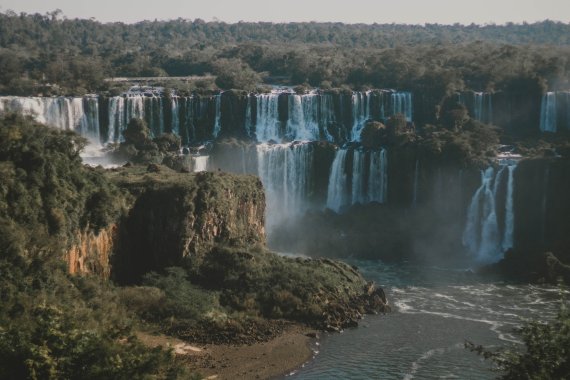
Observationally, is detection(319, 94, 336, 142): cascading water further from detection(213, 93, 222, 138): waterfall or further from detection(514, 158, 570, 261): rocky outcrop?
detection(514, 158, 570, 261): rocky outcrop

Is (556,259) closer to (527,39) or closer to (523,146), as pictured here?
A: (523,146)

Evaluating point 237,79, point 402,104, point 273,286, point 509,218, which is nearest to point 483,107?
point 402,104

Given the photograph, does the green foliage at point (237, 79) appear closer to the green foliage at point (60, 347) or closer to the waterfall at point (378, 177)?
the waterfall at point (378, 177)

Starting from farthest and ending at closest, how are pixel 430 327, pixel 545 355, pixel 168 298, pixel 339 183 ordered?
pixel 339 183 < pixel 430 327 < pixel 168 298 < pixel 545 355

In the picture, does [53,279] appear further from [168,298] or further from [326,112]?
[326,112]

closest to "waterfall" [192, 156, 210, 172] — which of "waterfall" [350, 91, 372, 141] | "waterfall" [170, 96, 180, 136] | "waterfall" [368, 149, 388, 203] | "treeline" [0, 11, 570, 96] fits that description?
"waterfall" [170, 96, 180, 136]

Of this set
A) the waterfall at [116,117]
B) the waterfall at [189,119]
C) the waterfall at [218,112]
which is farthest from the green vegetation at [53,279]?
the waterfall at [218,112]
